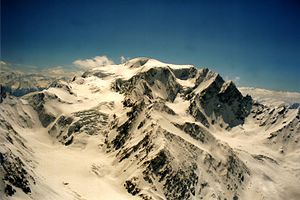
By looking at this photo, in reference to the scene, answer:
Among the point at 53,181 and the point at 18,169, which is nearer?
the point at 18,169

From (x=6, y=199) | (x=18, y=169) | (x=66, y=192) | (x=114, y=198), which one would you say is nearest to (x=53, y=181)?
(x=66, y=192)

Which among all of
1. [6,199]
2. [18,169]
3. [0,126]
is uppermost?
[0,126]

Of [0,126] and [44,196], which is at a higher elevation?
[0,126]

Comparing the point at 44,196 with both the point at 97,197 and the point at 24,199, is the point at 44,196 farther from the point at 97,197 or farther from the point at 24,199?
the point at 97,197

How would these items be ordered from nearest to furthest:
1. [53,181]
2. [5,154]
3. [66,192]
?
1. [5,154]
2. [66,192]
3. [53,181]

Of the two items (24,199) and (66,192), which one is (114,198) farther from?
(24,199)

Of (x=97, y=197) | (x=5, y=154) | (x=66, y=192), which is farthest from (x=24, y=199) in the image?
(x=97, y=197)

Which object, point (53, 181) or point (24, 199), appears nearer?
point (24, 199)

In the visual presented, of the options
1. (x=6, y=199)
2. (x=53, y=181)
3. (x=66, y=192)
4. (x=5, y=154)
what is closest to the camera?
(x=6, y=199)

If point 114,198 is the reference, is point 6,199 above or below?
below
